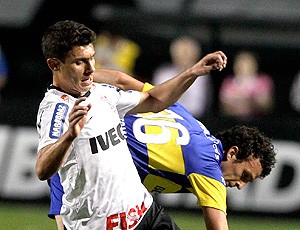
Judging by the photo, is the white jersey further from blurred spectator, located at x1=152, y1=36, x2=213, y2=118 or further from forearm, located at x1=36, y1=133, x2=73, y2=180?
blurred spectator, located at x1=152, y1=36, x2=213, y2=118

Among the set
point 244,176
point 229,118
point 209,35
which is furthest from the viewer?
point 209,35

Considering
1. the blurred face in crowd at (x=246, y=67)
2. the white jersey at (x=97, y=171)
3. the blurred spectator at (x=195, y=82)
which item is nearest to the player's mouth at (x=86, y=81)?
the white jersey at (x=97, y=171)

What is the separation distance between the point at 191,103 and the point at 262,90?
99 cm

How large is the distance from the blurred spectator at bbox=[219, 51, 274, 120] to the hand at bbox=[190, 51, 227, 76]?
574 cm

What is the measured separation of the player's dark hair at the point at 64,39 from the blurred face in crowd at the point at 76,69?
30 mm

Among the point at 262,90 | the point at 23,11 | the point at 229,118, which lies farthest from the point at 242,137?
the point at 23,11

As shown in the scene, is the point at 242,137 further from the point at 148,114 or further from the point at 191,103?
the point at 191,103

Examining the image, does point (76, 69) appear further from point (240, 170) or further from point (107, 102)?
point (240, 170)

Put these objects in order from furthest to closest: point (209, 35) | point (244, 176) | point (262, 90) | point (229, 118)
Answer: point (209, 35) < point (262, 90) < point (229, 118) < point (244, 176)

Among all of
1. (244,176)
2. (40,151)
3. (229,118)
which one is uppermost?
(40,151)

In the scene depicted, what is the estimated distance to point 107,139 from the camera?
6391 millimetres

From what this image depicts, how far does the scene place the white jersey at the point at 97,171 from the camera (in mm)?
6312

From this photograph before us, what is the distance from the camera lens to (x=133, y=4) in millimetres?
14570

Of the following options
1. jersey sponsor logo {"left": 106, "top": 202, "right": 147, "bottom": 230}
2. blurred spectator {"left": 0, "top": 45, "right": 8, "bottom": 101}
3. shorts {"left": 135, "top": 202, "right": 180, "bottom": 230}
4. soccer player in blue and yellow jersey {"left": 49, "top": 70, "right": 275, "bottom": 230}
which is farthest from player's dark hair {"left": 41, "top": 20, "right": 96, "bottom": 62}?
blurred spectator {"left": 0, "top": 45, "right": 8, "bottom": 101}
